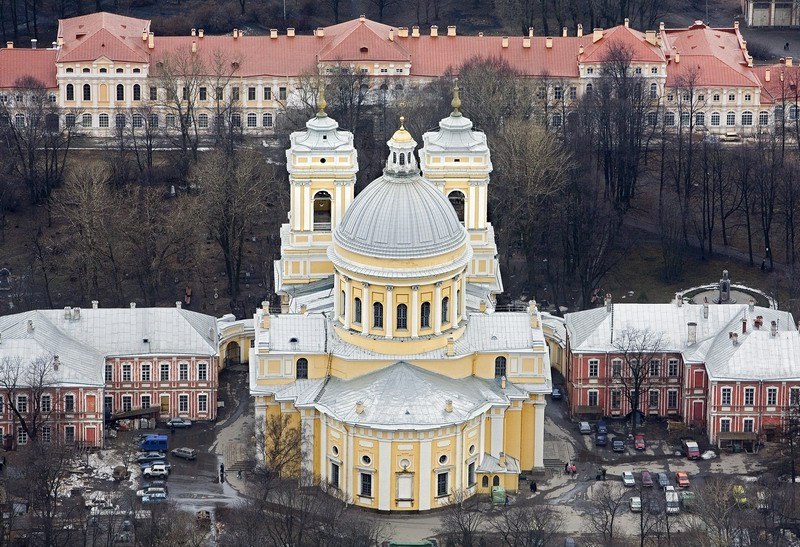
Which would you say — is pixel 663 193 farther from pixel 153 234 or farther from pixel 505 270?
→ pixel 153 234

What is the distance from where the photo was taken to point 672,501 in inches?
5605

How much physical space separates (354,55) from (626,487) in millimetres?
56303

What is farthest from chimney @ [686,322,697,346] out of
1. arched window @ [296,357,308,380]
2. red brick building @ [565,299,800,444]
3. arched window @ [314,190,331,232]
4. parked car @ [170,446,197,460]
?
parked car @ [170,446,197,460]

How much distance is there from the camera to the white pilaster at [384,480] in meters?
141

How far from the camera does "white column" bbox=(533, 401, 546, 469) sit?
146625 mm

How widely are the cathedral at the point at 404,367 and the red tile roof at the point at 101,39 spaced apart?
4619 cm

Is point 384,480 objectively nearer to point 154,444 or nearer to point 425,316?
point 425,316

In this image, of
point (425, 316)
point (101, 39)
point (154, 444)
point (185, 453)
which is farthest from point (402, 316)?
point (101, 39)

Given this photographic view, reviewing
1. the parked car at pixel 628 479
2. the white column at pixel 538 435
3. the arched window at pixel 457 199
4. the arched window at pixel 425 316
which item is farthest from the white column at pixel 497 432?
the arched window at pixel 457 199

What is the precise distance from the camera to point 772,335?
151125mm

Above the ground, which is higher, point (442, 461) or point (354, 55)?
point (354, 55)

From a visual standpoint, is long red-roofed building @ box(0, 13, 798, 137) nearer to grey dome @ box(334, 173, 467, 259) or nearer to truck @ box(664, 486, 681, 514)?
grey dome @ box(334, 173, 467, 259)

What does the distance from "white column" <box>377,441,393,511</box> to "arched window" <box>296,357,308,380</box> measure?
7265 millimetres

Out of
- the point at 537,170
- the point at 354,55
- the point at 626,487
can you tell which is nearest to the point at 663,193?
the point at 537,170
